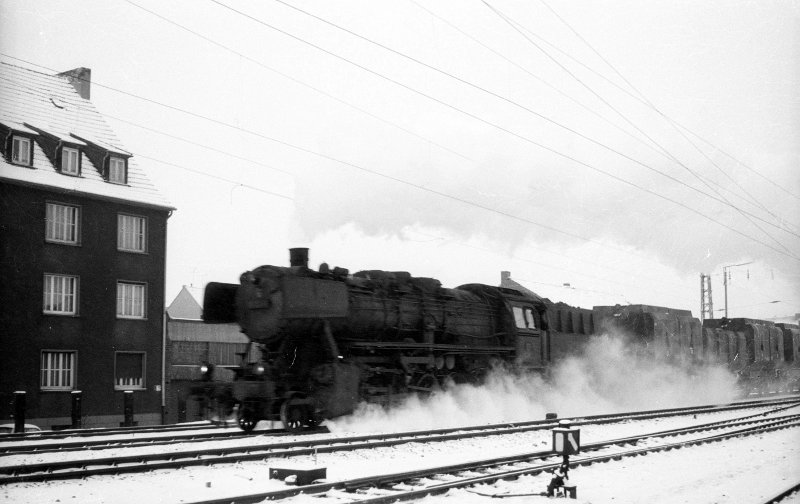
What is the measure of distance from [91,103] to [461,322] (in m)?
19.0

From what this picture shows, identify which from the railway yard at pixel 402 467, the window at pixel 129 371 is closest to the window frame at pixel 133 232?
the window at pixel 129 371

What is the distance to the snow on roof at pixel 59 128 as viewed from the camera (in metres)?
24.9

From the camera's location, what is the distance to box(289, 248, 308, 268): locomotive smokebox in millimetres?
16328

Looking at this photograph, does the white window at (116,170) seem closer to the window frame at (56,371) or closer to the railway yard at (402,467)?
the window frame at (56,371)

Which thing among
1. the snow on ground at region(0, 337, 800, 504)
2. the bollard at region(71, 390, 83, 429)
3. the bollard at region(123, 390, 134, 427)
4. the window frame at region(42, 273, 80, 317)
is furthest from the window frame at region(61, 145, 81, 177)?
the snow on ground at region(0, 337, 800, 504)

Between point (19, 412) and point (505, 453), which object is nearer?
point (505, 453)

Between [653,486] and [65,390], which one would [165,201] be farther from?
[653,486]

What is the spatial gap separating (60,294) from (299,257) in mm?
12735

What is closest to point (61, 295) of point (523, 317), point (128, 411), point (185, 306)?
point (128, 411)

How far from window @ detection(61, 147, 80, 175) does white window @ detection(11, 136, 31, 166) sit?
1126 mm

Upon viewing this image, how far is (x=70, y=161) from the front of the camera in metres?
26.3

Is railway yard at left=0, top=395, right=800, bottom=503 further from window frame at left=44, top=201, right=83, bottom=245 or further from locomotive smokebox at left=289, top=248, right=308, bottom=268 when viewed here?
window frame at left=44, top=201, right=83, bottom=245

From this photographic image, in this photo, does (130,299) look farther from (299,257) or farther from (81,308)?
(299,257)

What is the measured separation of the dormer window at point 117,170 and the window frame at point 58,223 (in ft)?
6.85
